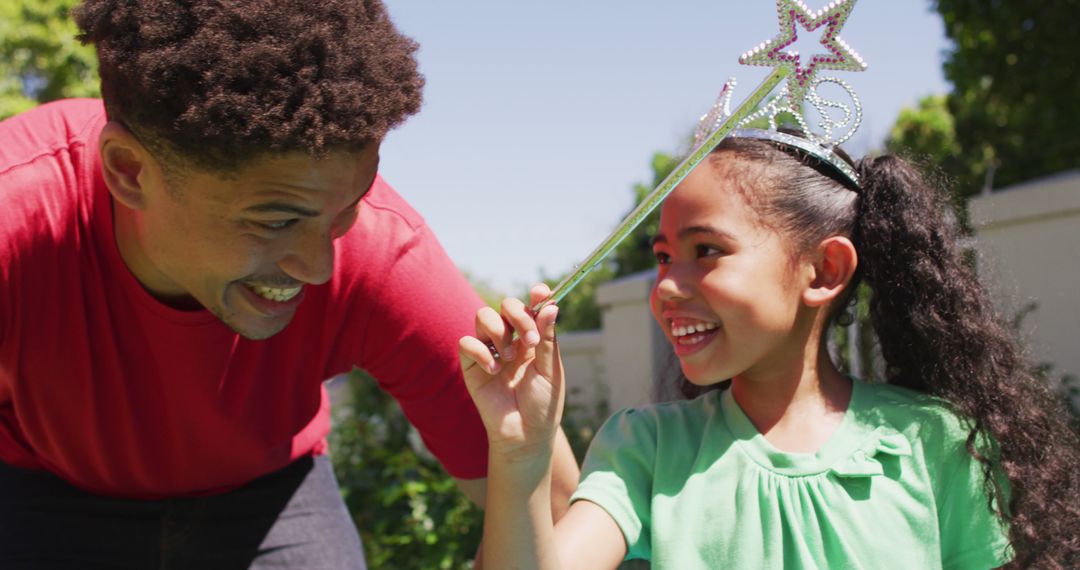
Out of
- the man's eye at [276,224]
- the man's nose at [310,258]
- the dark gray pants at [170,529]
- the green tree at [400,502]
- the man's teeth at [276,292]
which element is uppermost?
the man's eye at [276,224]

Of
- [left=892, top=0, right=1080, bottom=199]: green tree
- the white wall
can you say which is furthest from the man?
[left=892, top=0, right=1080, bottom=199]: green tree

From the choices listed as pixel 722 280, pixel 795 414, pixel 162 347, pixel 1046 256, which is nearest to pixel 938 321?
pixel 795 414

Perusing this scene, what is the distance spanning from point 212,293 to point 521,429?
2.10 feet

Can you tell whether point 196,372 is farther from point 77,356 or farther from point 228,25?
point 228,25

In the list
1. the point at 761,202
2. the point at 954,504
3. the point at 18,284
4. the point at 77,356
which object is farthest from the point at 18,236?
the point at 954,504

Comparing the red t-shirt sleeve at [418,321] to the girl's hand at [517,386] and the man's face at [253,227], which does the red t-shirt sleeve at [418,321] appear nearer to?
the man's face at [253,227]

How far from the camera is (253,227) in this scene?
6.08 feet

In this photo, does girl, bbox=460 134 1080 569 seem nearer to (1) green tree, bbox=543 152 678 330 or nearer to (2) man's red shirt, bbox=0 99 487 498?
(2) man's red shirt, bbox=0 99 487 498

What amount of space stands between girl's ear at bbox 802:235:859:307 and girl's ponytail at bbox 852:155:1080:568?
0.07m

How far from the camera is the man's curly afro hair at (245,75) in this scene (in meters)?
1.72

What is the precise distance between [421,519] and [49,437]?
255 cm

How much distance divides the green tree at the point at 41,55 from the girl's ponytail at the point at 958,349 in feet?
23.9

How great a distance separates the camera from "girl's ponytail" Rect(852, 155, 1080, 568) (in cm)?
199

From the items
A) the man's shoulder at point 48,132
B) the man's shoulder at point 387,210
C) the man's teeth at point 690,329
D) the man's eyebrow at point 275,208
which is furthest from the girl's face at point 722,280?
the man's shoulder at point 48,132
